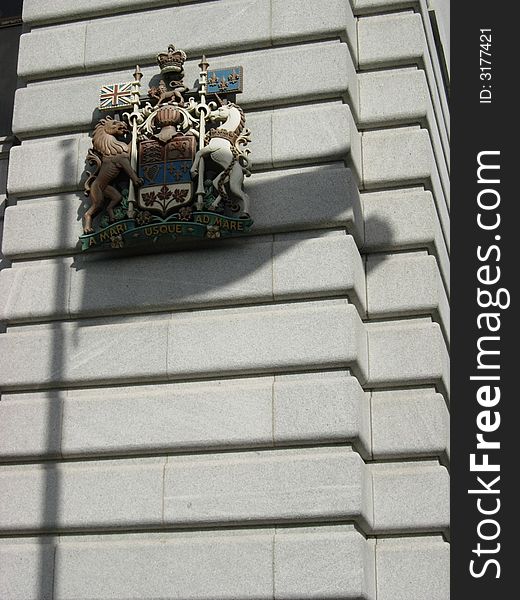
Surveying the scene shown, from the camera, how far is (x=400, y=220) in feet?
61.9

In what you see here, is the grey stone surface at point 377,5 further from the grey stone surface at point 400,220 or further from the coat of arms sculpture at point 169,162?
the grey stone surface at point 400,220

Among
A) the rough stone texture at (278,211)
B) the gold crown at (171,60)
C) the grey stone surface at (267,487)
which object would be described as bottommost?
the grey stone surface at (267,487)

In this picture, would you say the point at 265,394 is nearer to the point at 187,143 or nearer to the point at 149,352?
the point at 149,352

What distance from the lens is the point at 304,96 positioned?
18859 millimetres

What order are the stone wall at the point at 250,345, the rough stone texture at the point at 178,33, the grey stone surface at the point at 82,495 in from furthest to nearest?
1. the rough stone texture at the point at 178,33
2. the grey stone surface at the point at 82,495
3. the stone wall at the point at 250,345

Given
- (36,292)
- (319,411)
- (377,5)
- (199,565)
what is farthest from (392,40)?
(199,565)

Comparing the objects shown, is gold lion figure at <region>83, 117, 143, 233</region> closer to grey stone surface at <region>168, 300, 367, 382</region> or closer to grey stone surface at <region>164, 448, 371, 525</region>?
grey stone surface at <region>168, 300, 367, 382</region>

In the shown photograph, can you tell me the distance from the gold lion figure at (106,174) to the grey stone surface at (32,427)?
234 centimetres

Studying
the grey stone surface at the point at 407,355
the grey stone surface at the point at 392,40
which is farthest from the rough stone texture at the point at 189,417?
the grey stone surface at the point at 392,40

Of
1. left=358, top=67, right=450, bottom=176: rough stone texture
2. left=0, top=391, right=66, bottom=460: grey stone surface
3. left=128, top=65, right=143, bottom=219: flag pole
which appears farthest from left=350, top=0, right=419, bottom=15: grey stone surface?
left=0, top=391, right=66, bottom=460: grey stone surface

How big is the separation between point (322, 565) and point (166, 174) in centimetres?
548

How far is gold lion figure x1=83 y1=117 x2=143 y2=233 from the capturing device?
1883 centimetres

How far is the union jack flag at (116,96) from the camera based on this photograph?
63.3 feet

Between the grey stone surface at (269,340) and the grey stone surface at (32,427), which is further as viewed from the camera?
the grey stone surface at (32,427)
